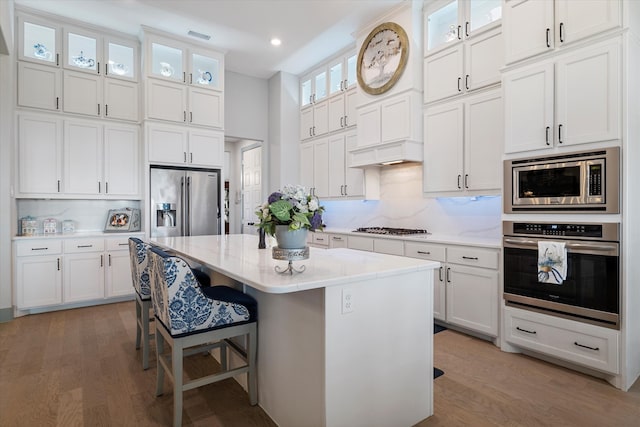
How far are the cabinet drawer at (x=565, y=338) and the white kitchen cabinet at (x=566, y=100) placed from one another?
1301 millimetres

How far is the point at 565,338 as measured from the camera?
2531 millimetres

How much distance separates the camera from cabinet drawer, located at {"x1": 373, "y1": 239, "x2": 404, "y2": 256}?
3.77m

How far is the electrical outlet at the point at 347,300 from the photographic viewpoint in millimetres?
1633

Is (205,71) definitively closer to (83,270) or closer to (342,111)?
(342,111)

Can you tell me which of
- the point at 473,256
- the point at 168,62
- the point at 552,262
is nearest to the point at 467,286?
the point at 473,256

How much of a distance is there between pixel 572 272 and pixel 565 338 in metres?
0.49

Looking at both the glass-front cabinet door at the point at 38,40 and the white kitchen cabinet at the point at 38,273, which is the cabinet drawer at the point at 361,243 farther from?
the glass-front cabinet door at the point at 38,40

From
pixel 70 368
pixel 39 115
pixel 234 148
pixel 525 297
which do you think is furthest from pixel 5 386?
pixel 234 148

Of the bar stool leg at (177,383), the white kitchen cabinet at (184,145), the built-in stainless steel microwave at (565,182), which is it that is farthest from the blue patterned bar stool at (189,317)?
the white kitchen cabinet at (184,145)

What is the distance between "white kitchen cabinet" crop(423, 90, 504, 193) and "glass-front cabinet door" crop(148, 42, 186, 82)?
334 centimetres

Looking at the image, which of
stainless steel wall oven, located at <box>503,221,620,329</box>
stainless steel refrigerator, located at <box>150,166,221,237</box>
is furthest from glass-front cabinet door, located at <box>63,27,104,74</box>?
stainless steel wall oven, located at <box>503,221,620,329</box>

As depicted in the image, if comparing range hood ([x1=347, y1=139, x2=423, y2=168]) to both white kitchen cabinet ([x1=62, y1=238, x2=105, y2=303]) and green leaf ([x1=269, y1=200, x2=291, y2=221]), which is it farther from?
white kitchen cabinet ([x1=62, y1=238, x2=105, y2=303])

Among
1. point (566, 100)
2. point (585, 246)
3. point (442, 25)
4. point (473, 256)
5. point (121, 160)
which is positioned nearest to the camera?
point (585, 246)

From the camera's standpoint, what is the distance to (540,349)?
2.66 meters
